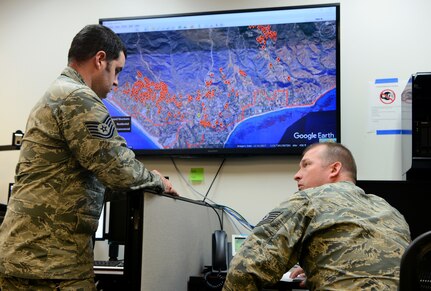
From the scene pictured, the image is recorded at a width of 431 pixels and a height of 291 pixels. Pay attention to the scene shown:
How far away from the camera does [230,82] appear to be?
9.42 feet

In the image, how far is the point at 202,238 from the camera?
2412 millimetres

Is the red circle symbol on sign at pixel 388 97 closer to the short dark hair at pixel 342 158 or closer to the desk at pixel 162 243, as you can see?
the short dark hair at pixel 342 158

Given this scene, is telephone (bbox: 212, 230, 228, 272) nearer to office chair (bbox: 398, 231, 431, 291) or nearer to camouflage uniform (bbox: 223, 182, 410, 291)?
camouflage uniform (bbox: 223, 182, 410, 291)

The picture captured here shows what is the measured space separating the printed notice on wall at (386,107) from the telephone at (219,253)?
3.58 ft

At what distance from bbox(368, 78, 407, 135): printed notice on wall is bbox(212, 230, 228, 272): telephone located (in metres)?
1.09

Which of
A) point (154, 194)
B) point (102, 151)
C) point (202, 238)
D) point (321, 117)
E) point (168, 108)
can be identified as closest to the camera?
point (102, 151)

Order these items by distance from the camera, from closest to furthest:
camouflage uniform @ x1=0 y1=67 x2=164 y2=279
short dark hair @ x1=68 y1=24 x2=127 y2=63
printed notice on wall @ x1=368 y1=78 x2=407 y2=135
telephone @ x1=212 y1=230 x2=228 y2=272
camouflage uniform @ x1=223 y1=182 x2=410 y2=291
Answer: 1. camouflage uniform @ x1=223 y1=182 x2=410 y2=291
2. camouflage uniform @ x1=0 y1=67 x2=164 y2=279
3. short dark hair @ x1=68 y1=24 x2=127 y2=63
4. telephone @ x1=212 y1=230 x2=228 y2=272
5. printed notice on wall @ x1=368 y1=78 x2=407 y2=135

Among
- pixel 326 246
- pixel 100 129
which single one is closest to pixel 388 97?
pixel 326 246

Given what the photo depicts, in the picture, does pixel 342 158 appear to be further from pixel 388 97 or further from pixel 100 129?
pixel 388 97

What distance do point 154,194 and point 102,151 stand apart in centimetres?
27

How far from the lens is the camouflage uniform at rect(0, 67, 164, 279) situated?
4.90 feet

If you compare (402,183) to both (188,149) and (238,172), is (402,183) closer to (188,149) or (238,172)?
(238,172)

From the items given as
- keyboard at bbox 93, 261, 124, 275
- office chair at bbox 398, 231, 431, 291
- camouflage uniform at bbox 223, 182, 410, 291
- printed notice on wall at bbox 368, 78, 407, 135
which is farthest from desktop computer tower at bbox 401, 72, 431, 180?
keyboard at bbox 93, 261, 124, 275

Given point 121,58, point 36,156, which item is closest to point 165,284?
point 36,156
